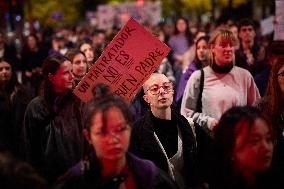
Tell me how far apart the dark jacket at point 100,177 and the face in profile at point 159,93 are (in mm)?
1411

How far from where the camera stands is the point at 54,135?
5.50 m

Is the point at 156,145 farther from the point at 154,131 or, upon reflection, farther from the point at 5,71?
the point at 5,71

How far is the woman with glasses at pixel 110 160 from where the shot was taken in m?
3.40

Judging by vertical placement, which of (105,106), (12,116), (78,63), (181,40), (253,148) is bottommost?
(12,116)

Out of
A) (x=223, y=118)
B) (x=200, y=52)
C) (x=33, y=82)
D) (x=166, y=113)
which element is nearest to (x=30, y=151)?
(x=166, y=113)

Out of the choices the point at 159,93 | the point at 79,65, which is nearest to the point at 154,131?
the point at 159,93

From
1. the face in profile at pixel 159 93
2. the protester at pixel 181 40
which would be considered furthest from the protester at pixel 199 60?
the protester at pixel 181 40

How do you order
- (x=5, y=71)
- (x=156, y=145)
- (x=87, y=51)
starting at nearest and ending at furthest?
(x=156, y=145)
(x=5, y=71)
(x=87, y=51)

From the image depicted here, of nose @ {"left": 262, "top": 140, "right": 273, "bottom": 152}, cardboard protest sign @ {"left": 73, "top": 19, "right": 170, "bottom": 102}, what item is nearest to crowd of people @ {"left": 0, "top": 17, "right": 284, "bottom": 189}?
nose @ {"left": 262, "top": 140, "right": 273, "bottom": 152}

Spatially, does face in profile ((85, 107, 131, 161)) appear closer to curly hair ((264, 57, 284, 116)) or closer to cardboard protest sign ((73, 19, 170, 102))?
curly hair ((264, 57, 284, 116))

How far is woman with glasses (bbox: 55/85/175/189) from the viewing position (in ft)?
11.2

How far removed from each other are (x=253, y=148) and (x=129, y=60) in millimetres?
2541

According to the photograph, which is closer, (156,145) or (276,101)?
(156,145)

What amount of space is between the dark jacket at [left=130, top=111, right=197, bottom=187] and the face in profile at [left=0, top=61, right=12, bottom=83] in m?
3.08
